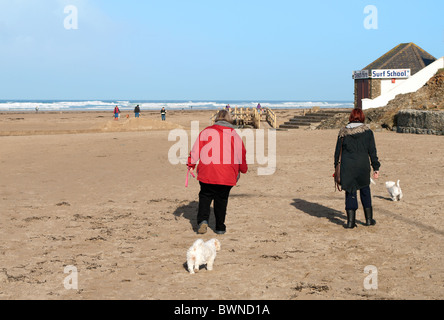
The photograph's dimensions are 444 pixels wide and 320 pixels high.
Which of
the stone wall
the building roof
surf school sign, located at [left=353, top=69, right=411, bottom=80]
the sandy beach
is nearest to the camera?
the sandy beach

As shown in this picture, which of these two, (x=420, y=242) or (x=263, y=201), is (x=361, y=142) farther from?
(x=263, y=201)

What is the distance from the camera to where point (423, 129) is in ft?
72.6

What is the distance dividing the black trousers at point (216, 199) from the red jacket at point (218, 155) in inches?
5.7

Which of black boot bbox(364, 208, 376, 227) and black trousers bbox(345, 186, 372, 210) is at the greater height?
black trousers bbox(345, 186, 372, 210)

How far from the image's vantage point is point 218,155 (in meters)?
6.32

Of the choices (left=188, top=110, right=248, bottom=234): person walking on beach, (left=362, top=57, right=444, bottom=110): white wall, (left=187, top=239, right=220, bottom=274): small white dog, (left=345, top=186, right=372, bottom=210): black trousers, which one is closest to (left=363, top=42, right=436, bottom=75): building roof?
(left=362, top=57, right=444, bottom=110): white wall

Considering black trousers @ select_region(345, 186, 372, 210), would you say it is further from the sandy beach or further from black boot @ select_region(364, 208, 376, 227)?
the sandy beach

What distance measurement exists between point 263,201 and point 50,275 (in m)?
4.67

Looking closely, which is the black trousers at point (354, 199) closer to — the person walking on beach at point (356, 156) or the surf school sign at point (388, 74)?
the person walking on beach at point (356, 156)

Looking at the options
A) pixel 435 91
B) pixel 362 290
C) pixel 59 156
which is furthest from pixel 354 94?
pixel 362 290

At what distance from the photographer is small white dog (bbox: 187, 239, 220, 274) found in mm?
4961

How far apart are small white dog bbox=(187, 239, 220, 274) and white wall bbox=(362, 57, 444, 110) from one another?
2595 cm

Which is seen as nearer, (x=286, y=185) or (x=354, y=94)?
(x=286, y=185)
